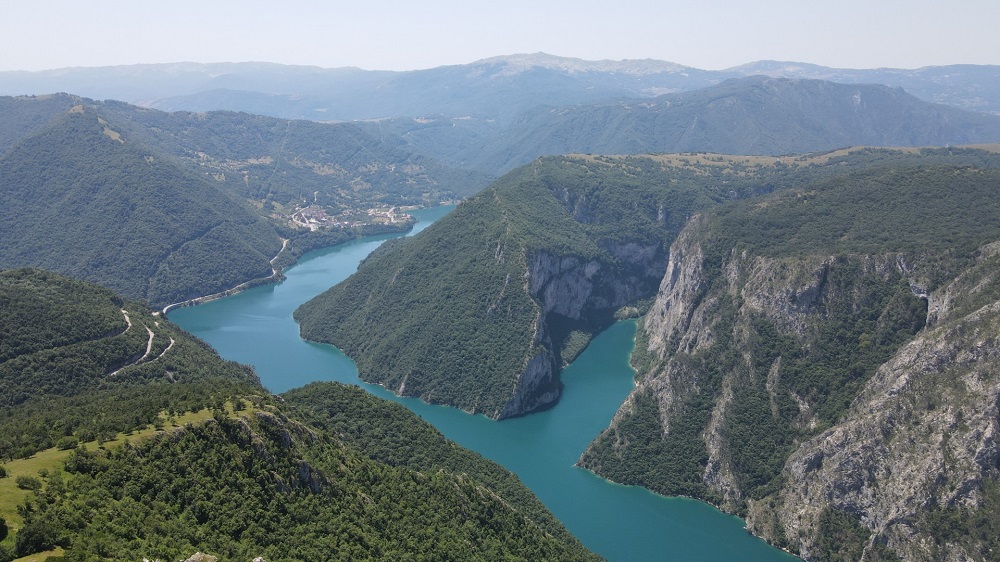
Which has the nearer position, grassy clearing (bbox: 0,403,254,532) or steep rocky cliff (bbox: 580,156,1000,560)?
grassy clearing (bbox: 0,403,254,532)

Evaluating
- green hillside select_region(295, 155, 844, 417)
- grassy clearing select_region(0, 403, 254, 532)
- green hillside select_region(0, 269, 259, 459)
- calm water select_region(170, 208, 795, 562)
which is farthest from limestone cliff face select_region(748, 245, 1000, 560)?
grassy clearing select_region(0, 403, 254, 532)

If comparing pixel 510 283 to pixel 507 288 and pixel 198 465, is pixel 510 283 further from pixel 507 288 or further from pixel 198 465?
pixel 198 465

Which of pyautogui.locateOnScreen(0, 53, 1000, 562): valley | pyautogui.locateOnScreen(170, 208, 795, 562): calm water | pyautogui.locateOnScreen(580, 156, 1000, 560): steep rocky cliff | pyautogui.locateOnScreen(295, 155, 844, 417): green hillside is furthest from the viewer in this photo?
pyautogui.locateOnScreen(295, 155, 844, 417): green hillside

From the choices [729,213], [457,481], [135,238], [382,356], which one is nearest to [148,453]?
[457,481]

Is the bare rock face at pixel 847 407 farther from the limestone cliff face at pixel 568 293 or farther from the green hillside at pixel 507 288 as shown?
the green hillside at pixel 507 288

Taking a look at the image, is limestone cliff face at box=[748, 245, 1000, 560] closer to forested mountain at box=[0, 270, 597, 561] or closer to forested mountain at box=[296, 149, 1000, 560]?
forested mountain at box=[296, 149, 1000, 560]
